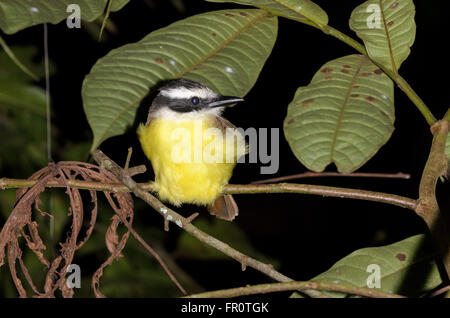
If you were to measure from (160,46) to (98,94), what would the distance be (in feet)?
0.59

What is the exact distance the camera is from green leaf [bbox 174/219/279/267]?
9.18ft

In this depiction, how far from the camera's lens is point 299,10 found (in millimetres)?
1105

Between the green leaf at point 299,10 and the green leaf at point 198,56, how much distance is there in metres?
0.07

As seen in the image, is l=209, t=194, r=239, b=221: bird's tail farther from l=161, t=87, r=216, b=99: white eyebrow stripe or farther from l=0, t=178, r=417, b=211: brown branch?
l=0, t=178, r=417, b=211: brown branch

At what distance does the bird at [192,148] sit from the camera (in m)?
1.63

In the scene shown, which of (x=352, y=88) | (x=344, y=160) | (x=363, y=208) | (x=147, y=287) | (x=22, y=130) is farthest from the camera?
(x=363, y=208)

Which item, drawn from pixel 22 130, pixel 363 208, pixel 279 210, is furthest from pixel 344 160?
pixel 279 210

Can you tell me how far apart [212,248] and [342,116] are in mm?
1941

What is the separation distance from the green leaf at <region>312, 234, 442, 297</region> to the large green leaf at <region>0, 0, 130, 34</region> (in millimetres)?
640

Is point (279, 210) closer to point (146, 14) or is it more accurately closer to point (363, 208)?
point (363, 208)

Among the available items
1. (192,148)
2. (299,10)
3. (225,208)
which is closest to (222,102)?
(192,148)

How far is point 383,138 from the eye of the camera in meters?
1.03

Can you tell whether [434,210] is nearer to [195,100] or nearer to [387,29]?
[387,29]

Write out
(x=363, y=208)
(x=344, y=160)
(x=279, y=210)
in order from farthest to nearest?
(x=279, y=210) → (x=363, y=208) → (x=344, y=160)
